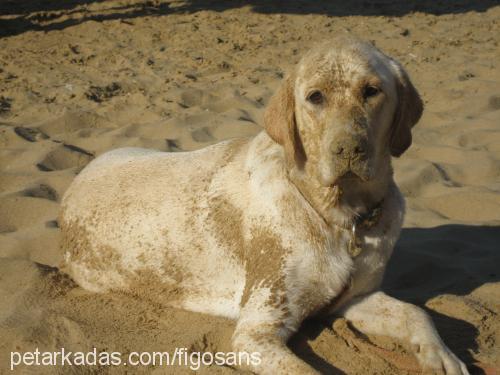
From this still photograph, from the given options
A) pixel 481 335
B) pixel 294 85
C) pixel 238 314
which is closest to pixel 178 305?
pixel 238 314

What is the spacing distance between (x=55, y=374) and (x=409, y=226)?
275 centimetres

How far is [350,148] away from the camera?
3023 mm

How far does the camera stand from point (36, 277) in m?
4.21

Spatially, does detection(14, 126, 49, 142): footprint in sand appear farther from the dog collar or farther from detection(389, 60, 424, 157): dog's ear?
detection(389, 60, 424, 157): dog's ear

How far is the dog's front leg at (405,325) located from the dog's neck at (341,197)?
48cm

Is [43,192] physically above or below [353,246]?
below

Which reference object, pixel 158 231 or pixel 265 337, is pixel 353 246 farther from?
pixel 158 231

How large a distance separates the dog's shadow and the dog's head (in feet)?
3.06

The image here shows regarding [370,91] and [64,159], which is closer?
[370,91]

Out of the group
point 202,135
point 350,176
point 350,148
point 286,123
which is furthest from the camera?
point 202,135

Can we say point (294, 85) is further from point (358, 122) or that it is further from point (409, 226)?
point (409, 226)

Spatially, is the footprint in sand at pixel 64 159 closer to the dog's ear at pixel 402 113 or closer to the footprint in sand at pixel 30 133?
the footprint in sand at pixel 30 133

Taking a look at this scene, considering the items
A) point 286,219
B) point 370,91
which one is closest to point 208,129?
point 286,219

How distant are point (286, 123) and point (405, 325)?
118 centimetres
